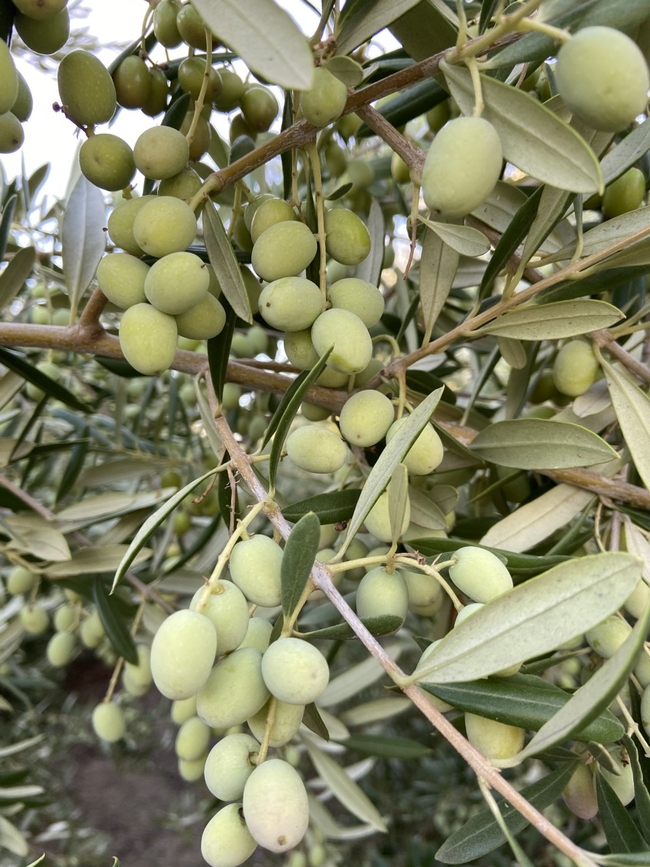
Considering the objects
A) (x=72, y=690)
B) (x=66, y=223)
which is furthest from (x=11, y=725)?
(x=66, y=223)

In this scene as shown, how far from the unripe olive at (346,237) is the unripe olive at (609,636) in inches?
18.2

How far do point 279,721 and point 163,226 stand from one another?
444 millimetres

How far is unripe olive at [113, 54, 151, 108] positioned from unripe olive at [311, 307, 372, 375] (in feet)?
1.15

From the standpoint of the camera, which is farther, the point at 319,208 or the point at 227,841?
the point at 319,208

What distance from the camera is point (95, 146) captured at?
0.62m

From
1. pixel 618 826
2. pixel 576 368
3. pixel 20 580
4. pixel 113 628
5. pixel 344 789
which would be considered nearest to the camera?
pixel 618 826

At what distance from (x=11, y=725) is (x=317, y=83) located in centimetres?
256

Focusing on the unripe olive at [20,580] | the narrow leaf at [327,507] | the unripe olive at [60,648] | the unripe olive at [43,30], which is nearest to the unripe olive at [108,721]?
the unripe olive at [60,648]

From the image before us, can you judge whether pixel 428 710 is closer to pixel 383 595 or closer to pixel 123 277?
pixel 383 595

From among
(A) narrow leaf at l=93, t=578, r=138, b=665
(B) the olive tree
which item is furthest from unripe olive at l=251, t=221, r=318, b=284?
(A) narrow leaf at l=93, t=578, r=138, b=665

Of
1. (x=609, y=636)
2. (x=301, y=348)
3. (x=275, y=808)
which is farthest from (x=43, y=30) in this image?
(x=609, y=636)

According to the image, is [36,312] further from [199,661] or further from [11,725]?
[11,725]

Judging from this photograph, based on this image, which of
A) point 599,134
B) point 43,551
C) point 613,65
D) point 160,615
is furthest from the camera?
point 160,615

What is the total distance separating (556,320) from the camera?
2.22 ft
